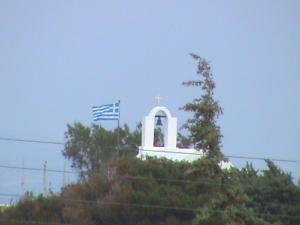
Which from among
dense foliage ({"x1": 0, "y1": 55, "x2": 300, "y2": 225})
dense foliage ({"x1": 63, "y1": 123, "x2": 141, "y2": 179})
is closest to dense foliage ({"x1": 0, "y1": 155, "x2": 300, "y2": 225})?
dense foliage ({"x1": 0, "y1": 55, "x2": 300, "y2": 225})

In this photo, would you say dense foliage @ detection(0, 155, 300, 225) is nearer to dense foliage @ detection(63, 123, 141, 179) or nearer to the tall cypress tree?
the tall cypress tree

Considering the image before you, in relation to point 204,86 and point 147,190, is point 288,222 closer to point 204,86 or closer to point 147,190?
point 147,190

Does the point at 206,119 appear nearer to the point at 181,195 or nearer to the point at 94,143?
the point at 181,195

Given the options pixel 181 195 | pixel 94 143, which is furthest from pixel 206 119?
pixel 94 143

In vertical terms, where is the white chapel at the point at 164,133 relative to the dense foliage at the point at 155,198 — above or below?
above

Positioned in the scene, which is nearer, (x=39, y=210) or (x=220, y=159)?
(x=220, y=159)

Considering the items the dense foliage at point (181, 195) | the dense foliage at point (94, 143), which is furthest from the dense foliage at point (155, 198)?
the dense foliage at point (94, 143)

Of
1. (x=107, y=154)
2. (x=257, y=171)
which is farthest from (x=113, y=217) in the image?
(x=107, y=154)

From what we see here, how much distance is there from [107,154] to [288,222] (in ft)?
61.4

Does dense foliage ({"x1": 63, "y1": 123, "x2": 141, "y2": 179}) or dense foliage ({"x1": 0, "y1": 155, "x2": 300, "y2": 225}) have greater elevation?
dense foliage ({"x1": 63, "y1": 123, "x2": 141, "y2": 179})

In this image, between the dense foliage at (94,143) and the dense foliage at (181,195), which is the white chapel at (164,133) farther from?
the dense foliage at (94,143)

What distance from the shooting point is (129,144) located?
5772 cm

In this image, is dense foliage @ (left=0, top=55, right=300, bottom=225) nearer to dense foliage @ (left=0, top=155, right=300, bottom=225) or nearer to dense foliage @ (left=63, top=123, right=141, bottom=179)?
dense foliage @ (left=0, top=155, right=300, bottom=225)

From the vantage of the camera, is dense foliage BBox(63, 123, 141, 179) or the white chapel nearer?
the white chapel
